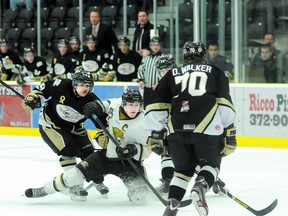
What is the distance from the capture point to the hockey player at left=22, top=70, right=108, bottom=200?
5754mm

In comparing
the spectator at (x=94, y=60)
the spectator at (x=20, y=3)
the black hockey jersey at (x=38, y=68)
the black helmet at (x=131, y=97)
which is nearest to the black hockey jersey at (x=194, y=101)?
the black helmet at (x=131, y=97)

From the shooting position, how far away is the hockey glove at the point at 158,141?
15.3 feet

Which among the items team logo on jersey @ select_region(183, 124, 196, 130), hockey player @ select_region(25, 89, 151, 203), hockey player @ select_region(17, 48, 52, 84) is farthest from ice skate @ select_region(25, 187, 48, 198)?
hockey player @ select_region(17, 48, 52, 84)

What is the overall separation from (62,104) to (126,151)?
702mm

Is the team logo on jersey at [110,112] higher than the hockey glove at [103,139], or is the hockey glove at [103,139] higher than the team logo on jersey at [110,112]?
the team logo on jersey at [110,112]

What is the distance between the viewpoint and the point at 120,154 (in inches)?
207

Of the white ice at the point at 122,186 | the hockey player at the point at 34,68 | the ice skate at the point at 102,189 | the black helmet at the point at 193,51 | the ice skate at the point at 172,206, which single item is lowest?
the white ice at the point at 122,186

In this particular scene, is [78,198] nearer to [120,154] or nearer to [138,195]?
[138,195]

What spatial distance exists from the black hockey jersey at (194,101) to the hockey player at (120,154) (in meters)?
0.64

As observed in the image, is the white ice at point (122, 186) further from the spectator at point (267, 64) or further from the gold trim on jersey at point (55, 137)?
the spectator at point (267, 64)

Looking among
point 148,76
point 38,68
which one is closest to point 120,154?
point 148,76

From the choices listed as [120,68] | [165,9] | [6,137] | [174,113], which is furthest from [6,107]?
[174,113]

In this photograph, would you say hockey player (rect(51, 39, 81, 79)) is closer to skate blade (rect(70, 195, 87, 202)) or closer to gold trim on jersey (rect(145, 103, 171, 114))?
skate blade (rect(70, 195, 87, 202))

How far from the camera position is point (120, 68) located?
1001cm
